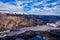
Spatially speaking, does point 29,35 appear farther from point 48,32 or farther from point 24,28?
point 48,32

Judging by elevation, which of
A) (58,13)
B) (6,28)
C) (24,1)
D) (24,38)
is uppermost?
(24,1)

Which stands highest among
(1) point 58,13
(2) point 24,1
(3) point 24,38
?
(2) point 24,1

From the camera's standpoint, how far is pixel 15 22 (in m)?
1.92

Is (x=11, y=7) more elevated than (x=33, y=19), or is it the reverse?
(x=11, y=7)

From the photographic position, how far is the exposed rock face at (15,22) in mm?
1913

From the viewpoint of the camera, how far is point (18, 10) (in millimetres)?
1941

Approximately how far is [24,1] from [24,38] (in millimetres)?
431

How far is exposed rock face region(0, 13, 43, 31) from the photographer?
6.28 feet

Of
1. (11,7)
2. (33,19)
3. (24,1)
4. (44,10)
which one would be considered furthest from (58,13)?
(11,7)

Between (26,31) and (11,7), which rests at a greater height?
(11,7)

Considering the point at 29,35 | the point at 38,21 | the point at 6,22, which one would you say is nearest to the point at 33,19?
the point at 38,21

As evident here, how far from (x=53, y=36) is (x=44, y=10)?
1.05 feet

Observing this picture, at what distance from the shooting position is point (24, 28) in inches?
75.5

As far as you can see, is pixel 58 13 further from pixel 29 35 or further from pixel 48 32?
pixel 29 35
